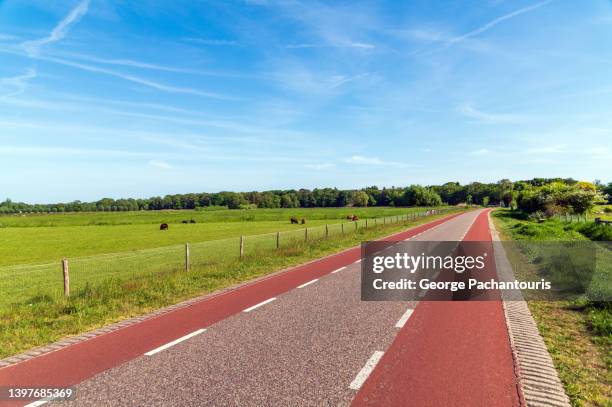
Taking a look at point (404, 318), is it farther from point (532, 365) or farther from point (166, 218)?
point (166, 218)

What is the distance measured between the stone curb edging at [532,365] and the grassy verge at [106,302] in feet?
26.0

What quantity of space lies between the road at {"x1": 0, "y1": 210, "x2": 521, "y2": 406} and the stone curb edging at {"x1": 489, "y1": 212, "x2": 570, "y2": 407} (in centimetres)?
15

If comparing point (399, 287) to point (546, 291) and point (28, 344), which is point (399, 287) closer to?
point (546, 291)

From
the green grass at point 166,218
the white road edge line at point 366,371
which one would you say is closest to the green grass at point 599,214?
the green grass at point 166,218

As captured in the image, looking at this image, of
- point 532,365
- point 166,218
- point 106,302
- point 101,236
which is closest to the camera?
point 532,365

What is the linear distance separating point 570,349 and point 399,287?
5.43m

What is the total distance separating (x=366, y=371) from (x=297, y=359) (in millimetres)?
1090

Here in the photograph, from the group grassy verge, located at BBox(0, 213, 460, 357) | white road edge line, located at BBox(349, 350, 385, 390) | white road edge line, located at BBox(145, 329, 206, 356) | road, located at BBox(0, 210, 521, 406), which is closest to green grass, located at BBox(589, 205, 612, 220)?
grassy verge, located at BBox(0, 213, 460, 357)

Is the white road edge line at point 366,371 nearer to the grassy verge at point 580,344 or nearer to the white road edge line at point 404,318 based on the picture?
the white road edge line at point 404,318

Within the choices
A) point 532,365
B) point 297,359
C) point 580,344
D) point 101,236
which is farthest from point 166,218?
point 532,365

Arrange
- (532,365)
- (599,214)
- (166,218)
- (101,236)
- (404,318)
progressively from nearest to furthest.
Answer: (532,365) → (404,318) → (101,236) → (599,214) → (166,218)

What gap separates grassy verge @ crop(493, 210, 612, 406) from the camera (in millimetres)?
5043

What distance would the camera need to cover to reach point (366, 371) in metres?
5.53

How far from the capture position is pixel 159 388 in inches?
200
